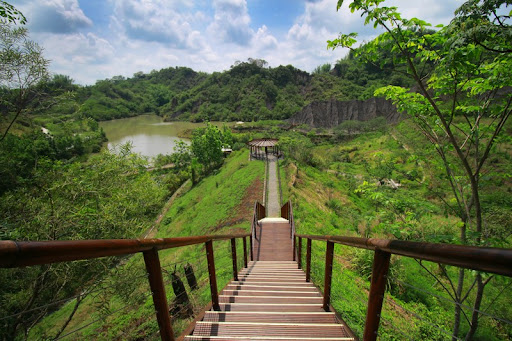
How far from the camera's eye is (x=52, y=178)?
661 centimetres

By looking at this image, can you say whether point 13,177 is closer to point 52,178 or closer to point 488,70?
point 52,178

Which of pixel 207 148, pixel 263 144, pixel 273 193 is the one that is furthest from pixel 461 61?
pixel 207 148

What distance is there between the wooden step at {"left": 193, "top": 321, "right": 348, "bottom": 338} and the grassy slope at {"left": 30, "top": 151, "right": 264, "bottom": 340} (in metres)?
0.65

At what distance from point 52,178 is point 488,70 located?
9223mm

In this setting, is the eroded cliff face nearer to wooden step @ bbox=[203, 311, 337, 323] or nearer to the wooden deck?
the wooden deck

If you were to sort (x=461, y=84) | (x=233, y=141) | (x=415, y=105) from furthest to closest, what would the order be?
(x=233, y=141) → (x=415, y=105) → (x=461, y=84)

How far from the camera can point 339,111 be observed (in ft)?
196

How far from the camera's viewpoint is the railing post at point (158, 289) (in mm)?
1578

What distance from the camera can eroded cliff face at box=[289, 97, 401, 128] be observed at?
5669 cm

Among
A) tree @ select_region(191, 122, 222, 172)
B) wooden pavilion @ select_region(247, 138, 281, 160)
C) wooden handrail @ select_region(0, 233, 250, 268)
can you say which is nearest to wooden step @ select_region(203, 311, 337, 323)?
wooden handrail @ select_region(0, 233, 250, 268)

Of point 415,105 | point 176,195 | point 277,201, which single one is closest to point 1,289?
point 415,105

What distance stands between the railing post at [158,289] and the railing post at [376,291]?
4.42 ft

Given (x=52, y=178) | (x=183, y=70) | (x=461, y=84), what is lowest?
(x=52, y=178)

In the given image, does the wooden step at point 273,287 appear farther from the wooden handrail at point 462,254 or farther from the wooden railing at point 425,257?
the wooden handrail at point 462,254
